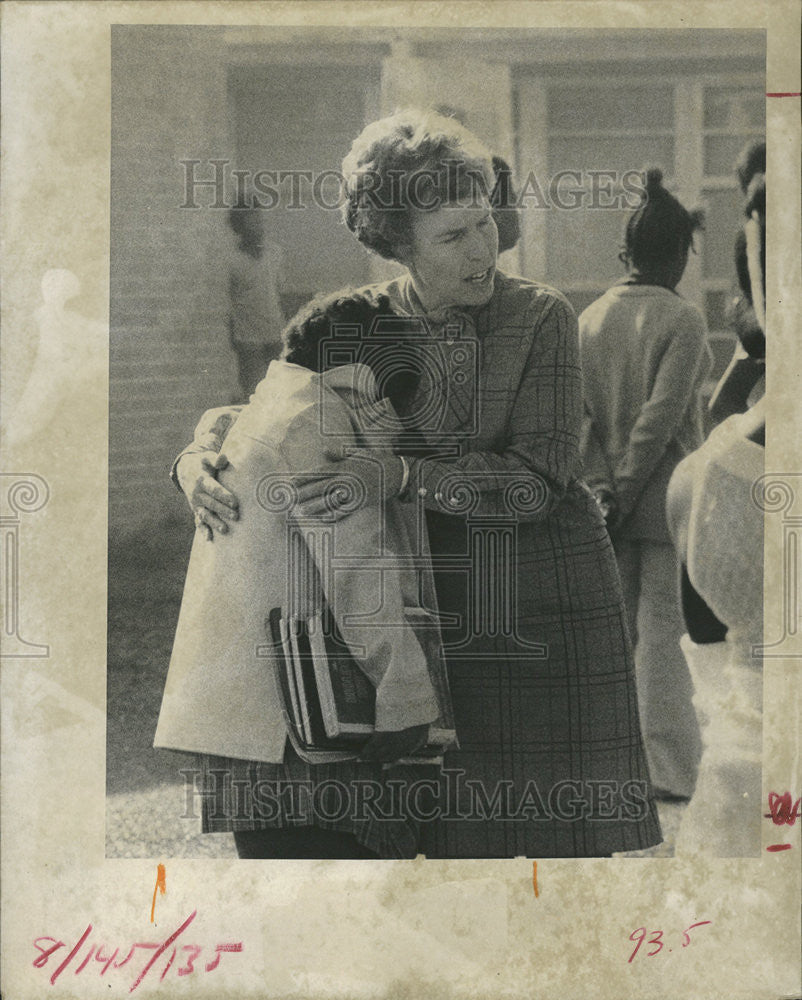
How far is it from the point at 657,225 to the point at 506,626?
1121 millimetres

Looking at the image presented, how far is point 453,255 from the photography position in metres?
2.67

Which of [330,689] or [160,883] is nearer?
[330,689]

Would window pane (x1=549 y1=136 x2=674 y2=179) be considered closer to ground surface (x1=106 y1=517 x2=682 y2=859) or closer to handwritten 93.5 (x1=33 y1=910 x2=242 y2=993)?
ground surface (x1=106 y1=517 x2=682 y2=859)

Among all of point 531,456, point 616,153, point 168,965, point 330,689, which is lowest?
point 168,965

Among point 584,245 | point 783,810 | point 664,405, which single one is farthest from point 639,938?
point 584,245

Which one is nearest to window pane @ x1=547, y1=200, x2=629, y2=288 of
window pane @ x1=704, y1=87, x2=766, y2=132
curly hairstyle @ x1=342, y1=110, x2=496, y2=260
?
curly hairstyle @ x1=342, y1=110, x2=496, y2=260

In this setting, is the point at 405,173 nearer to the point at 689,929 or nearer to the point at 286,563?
the point at 286,563

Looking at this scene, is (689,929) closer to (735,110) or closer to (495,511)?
(495,511)

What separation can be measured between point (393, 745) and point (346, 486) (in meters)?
0.67

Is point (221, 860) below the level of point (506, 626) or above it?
below

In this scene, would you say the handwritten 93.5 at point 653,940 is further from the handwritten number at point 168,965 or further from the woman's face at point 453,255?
the woman's face at point 453,255

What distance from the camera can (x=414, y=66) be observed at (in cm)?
269

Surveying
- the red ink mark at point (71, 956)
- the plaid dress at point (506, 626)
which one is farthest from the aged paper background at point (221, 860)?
the plaid dress at point (506, 626)

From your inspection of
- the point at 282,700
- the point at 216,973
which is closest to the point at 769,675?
the point at 282,700
